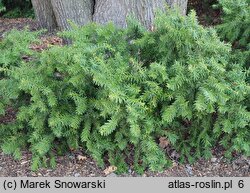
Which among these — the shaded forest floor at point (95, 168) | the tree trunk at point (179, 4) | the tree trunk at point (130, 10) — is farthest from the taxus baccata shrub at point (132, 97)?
the tree trunk at point (179, 4)

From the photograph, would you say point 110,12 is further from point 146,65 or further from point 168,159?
point 168,159

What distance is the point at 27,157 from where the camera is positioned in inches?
160

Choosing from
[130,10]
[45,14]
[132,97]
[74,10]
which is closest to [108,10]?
[130,10]

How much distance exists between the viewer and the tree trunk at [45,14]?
21.4 ft

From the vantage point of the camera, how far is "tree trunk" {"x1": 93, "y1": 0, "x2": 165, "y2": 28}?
16.2 ft

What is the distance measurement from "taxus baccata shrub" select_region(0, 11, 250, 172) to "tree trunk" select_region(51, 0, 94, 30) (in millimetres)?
1320

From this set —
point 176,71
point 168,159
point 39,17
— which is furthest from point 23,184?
point 39,17

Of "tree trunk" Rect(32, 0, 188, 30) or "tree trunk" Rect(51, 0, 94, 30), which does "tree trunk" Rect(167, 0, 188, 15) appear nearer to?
"tree trunk" Rect(32, 0, 188, 30)

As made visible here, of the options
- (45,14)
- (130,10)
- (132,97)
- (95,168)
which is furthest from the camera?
(45,14)

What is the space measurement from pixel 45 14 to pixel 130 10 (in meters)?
2.15

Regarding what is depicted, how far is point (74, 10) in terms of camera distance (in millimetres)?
5367

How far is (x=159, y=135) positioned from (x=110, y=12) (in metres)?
1.89

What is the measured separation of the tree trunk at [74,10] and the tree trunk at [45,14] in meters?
1.20

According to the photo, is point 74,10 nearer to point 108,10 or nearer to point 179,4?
point 108,10
